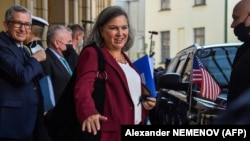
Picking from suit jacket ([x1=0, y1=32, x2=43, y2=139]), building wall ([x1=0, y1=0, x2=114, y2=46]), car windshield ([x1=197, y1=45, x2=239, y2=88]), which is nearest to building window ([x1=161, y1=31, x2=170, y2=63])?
building wall ([x1=0, y1=0, x2=114, y2=46])

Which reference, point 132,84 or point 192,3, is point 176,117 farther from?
point 192,3

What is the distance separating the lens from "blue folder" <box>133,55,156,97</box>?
356 cm

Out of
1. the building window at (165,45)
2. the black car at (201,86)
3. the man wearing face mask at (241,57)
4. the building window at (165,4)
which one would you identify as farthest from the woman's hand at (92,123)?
the building window at (165,4)

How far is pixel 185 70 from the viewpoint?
6.30 m

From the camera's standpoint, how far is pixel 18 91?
4023mm

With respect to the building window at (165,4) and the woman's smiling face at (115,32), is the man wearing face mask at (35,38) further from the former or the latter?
the building window at (165,4)

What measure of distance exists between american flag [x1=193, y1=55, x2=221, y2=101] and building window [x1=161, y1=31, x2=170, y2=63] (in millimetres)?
35094

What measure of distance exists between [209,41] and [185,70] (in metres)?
30.7

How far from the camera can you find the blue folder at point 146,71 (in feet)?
11.7

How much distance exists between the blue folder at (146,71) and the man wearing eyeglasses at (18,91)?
36.4 inches

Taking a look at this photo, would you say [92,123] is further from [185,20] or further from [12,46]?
[185,20]

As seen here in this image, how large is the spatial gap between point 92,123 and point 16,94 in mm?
1193

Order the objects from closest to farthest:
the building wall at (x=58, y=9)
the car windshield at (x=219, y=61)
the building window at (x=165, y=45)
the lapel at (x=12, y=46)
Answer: the lapel at (x=12, y=46)
the car windshield at (x=219, y=61)
the building wall at (x=58, y=9)
the building window at (x=165, y=45)

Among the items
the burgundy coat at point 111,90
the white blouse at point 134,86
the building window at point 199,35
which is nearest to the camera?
the burgundy coat at point 111,90
